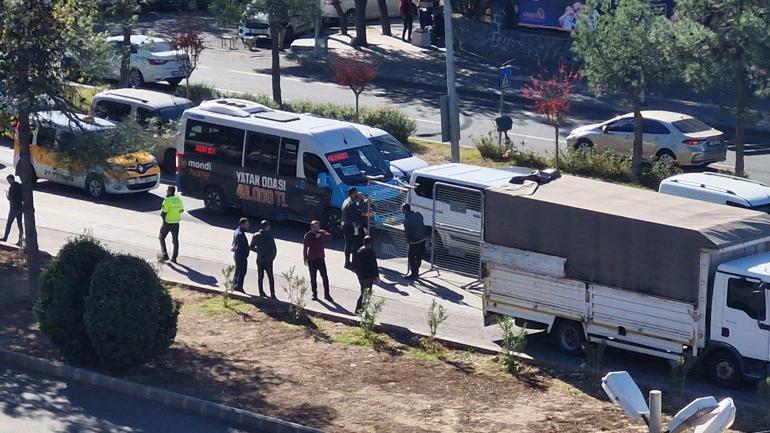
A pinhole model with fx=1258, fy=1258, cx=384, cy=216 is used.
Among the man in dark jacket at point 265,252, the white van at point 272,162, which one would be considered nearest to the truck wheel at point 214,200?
the white van at point 272,162

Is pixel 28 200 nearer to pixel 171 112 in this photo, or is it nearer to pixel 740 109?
pixel 171 112

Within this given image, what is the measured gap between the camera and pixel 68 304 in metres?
16.4

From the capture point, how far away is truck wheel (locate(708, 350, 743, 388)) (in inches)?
662

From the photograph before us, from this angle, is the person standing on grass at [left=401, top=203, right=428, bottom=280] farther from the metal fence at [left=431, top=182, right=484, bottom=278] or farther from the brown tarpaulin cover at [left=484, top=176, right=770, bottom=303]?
the brown tarpaulin cover at [left=484, top=176, right=770, bottom=303]

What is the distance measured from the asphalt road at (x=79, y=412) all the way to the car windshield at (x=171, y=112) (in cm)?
1423

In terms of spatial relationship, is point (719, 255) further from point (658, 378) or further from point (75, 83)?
point (75, 83)

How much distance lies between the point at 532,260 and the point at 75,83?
7.39 m

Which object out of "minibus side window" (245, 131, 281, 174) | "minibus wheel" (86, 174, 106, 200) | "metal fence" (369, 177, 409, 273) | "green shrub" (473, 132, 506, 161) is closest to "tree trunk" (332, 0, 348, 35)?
"green shrub" (473, 132, 506, 161)

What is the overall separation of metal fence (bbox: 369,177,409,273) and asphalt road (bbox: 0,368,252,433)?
833 cm

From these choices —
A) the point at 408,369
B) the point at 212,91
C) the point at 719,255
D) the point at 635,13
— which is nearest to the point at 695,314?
the point at 719,255

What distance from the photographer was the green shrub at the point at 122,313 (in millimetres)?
15938

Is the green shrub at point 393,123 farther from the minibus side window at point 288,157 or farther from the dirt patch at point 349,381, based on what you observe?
the dirt patch at point 349,381

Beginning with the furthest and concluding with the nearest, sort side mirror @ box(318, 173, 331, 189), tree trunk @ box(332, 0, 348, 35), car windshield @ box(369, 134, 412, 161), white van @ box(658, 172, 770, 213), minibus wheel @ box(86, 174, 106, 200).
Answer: tree trunk @ box(332, 0, 348, 35) < minibus wheel @ box(86, 174, 106, 200) < car windshield @ box(369, 134, 412, 161) < side mirror @ box(318, 173, 331, 189) < white van @ box(658, 172, 770, 213)

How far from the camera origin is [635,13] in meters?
28.1
